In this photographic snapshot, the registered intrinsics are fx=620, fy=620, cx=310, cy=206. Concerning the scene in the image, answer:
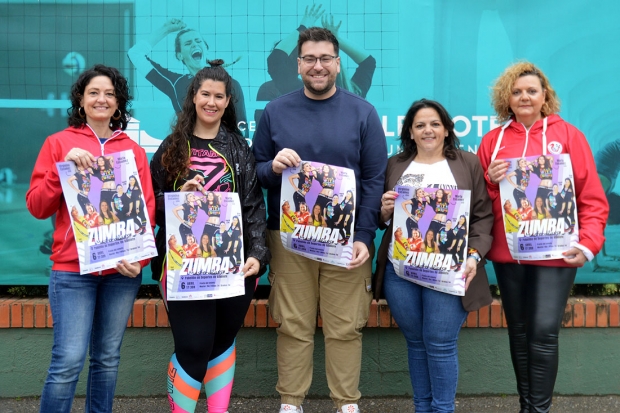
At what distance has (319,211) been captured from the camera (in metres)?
3.23

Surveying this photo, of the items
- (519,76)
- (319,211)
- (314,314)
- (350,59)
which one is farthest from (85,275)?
(519,76)

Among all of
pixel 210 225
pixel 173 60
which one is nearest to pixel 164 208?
pixel 210 225

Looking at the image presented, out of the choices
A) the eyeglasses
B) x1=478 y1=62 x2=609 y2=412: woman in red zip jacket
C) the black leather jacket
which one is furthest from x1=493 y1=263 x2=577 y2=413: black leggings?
the eyeglasses

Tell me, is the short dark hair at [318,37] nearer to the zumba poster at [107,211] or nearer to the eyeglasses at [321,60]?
the eyeglasses at [321,60]

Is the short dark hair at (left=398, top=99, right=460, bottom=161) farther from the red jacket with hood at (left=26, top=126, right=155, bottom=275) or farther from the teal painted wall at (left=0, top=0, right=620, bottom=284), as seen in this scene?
the red jacket with hood at (left=26, top=126, right=155, bottom=275)

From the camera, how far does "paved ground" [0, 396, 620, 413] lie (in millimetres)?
3996

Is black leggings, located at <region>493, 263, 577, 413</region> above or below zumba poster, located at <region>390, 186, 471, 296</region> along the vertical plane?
below

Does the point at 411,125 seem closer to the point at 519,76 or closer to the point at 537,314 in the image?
the point at 519,76

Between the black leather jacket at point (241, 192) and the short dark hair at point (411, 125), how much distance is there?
84cm

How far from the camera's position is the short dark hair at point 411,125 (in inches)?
127

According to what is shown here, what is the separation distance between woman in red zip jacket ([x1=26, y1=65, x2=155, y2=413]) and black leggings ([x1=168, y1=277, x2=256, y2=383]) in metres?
0.27

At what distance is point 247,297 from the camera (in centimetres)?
317

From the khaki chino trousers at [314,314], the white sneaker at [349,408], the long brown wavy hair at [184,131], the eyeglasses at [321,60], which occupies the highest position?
the eyeglasses at [321,60]

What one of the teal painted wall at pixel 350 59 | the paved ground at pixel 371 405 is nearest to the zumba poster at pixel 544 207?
the teal painted wall at pixel 350 59
